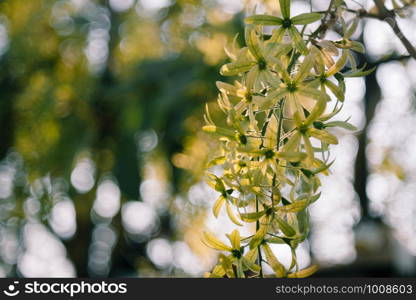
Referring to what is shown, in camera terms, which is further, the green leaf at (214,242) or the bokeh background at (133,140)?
the bokeh background at (133,140)

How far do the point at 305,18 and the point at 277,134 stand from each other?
11 cm

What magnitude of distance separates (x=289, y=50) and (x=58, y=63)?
7.89ft

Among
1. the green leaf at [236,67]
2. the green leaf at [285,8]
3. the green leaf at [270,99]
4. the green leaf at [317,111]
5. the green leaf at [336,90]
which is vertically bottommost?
the green leaf at [317,111]

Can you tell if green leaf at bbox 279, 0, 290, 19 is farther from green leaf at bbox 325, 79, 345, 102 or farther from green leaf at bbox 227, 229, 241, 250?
green leaf at bbox 227, 229, 241, 250

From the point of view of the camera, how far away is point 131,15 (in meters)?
3.43

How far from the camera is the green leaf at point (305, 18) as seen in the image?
1.60ft

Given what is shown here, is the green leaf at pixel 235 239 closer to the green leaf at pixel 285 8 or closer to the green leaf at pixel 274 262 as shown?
the green leaf at pixel 274 262

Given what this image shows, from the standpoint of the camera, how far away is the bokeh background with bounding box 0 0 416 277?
6.29ft

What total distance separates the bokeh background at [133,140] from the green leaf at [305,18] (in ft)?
1.25

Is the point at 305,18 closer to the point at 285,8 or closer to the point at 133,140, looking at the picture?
the point at 285,8

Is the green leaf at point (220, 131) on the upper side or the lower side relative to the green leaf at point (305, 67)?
lower

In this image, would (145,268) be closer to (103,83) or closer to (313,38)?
(103,83)

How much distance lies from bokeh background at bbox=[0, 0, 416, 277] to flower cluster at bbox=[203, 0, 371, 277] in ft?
1.35

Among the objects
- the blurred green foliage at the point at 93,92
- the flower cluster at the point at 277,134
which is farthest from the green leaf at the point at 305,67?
the blurred green foliage at the point at 93,92
